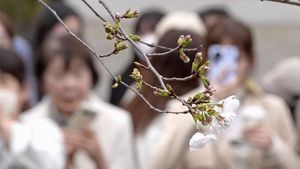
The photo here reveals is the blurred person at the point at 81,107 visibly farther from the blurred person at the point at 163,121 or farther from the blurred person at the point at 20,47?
the blurred person at the point at 20,47

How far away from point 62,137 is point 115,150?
16.5 inches

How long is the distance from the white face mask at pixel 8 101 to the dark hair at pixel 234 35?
93cm

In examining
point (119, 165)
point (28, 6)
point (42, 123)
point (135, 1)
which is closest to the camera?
point (42, 123)

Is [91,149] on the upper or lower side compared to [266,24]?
upper

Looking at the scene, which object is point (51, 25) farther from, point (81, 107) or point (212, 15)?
point (81, 107)

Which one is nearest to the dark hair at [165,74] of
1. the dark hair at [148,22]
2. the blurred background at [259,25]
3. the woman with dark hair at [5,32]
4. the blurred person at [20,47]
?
the blurred person at [20,47]

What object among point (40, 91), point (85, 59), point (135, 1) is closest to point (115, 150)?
point (85, 59)

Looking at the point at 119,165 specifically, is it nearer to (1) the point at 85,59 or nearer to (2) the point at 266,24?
(1) the point at 85,59

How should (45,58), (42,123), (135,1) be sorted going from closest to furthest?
(42,123) → (45,58) → (135,1)

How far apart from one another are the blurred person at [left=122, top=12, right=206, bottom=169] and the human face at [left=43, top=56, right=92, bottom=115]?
0.86 feet

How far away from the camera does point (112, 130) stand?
534 centimetres

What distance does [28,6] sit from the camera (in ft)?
42.3

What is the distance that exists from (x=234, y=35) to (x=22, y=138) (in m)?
1.21

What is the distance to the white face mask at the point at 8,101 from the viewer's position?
4.84 m
